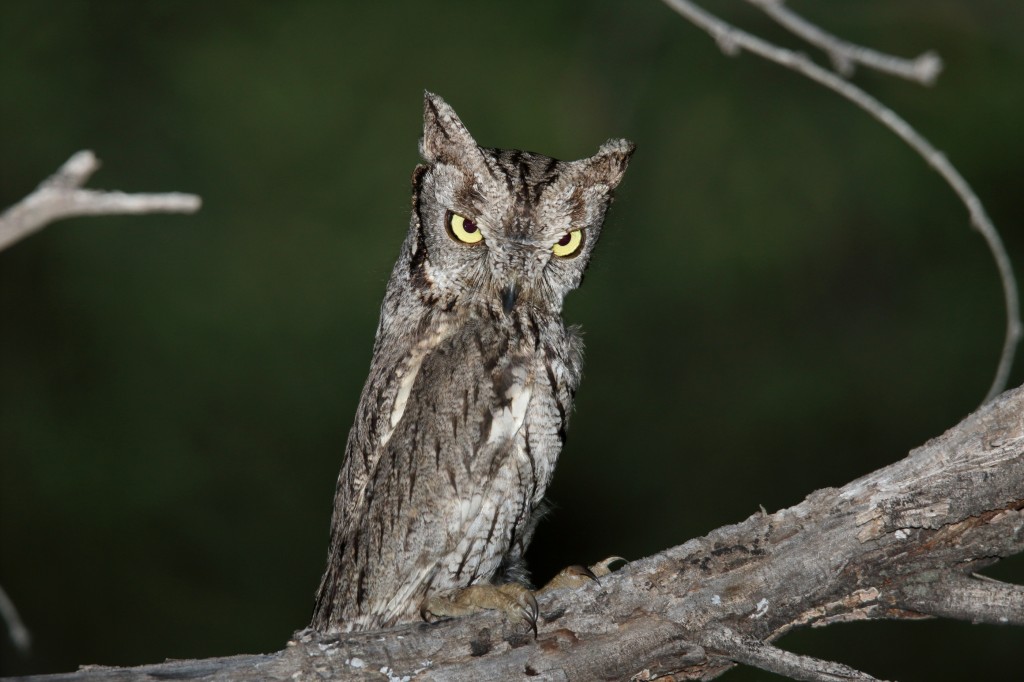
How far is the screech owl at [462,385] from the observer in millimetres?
1608

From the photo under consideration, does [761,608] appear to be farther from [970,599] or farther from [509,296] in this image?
[509,296]

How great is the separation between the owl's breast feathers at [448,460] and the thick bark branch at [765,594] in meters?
0.15

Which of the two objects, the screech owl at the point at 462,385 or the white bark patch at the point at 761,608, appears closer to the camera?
the white bark patch at the point at 761,608

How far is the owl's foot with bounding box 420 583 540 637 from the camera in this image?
1484 millimetres

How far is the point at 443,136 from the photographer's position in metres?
1.72

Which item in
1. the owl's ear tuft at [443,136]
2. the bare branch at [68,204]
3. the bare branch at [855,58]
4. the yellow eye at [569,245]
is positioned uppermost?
the owl's ear tuft at [443,136]

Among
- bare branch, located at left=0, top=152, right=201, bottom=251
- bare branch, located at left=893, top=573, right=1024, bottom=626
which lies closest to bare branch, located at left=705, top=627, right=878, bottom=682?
bare branch, located at left=893, top=573, right=1024, bottom=626

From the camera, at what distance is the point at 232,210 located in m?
3.39

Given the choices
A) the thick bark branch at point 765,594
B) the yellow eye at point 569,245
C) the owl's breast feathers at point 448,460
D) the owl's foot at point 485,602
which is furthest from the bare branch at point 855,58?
the owl's foot at point 485,602

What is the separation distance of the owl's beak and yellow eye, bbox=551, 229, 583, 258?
0.11 metres

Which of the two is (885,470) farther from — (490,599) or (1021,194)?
(1021,194)

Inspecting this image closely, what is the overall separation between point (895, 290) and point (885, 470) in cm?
243

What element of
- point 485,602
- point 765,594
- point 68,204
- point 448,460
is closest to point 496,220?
point 448,460

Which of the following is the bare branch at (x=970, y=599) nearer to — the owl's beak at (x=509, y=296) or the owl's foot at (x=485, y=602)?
the owl's foot at (x=485, y=602)
